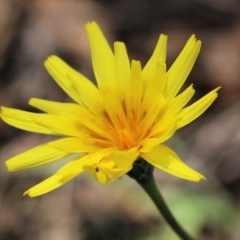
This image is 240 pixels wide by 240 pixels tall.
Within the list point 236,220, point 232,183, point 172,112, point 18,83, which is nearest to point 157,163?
point 172,112

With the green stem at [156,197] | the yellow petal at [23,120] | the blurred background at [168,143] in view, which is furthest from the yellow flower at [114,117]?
the blurred background at [168,143]

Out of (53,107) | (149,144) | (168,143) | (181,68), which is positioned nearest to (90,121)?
(53,107)

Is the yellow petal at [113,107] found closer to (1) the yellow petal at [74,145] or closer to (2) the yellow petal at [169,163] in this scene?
(1) the yellow petal at [74,145]

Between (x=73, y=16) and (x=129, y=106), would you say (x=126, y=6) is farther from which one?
(x=129, y=106)

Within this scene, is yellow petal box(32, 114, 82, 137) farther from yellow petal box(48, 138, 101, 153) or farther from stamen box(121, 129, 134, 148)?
stamen box(121, 129, 134, 148)

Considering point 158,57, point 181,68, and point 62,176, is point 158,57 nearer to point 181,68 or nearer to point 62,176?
point 181,68
